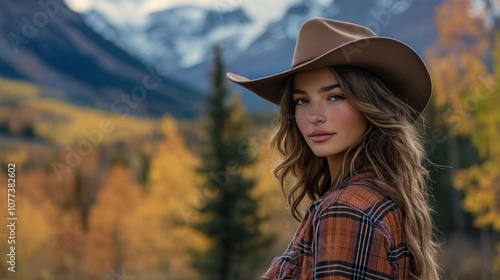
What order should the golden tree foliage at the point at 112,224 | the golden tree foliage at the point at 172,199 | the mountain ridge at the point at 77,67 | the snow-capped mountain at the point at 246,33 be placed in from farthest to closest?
1. the mountain ridge at the point at 77,67
2. the snow-capped mountain at the point at 246,33
3. the golden tree foliage at the point at 112,224
4. the golden tree foliage at the point at 172,199

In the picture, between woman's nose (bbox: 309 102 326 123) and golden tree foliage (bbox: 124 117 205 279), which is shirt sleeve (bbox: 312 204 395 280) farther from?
golden tree foliage (bbox: 124 117 205 279)

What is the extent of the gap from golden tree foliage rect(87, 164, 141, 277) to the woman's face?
33.9 meters

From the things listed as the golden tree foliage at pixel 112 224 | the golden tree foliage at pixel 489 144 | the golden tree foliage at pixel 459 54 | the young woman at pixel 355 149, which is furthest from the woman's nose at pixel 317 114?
the golden tree foliage at pixel 112 224

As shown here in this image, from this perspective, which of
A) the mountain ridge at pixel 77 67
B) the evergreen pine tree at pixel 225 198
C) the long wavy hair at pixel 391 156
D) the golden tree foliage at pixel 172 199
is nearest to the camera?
the long wavy hair at pixel 391 156

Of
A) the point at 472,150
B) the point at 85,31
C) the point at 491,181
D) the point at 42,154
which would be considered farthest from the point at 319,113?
the point at 85,31

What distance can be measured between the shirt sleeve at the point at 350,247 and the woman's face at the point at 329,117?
0.98ft

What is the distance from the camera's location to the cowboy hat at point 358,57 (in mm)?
1712

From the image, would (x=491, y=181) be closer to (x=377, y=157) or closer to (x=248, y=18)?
(x=377, y=157)

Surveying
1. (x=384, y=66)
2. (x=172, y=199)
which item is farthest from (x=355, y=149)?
(x=172, y=199)

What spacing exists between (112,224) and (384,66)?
38.8 m

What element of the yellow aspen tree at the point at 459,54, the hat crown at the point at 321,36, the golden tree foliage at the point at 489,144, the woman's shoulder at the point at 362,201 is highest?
the yellow aspen tree at the point at 459,54

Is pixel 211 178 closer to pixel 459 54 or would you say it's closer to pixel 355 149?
pixel 459 54

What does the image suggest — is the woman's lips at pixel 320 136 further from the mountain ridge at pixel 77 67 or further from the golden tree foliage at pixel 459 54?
the mountain ridge at pixel 77 67

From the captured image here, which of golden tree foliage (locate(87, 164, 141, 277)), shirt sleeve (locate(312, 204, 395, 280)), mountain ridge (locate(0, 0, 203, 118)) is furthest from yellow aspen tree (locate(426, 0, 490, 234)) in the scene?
mountain ridge (locate(0, 0, 203, 118))
